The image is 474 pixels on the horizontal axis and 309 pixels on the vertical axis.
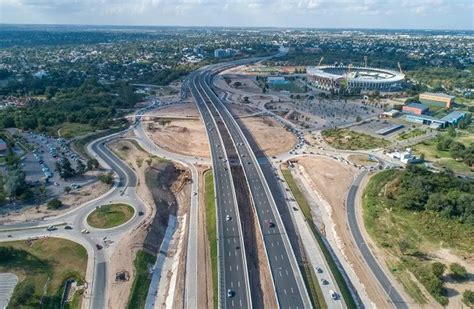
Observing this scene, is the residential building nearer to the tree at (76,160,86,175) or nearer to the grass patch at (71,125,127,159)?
the grass patch at (71,125,127,159)

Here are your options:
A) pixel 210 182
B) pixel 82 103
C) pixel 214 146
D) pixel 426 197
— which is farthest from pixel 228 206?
pixel 82 103

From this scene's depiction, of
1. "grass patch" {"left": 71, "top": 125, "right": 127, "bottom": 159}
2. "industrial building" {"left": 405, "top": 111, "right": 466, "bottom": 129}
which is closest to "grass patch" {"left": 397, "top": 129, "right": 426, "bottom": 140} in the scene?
"industrial building" {"left": 405, "top": 111, "right": 466, "bottom": 129}

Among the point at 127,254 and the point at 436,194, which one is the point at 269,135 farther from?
the point at 127,254

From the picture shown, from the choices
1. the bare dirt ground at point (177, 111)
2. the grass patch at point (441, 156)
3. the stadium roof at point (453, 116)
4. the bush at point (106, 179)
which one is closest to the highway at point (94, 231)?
the bush at point (106, 179)

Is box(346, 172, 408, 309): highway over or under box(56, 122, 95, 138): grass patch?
under

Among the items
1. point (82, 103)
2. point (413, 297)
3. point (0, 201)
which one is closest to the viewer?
point (413, 297)

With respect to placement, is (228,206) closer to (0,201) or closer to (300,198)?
(300,198)

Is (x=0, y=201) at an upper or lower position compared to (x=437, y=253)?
upper
